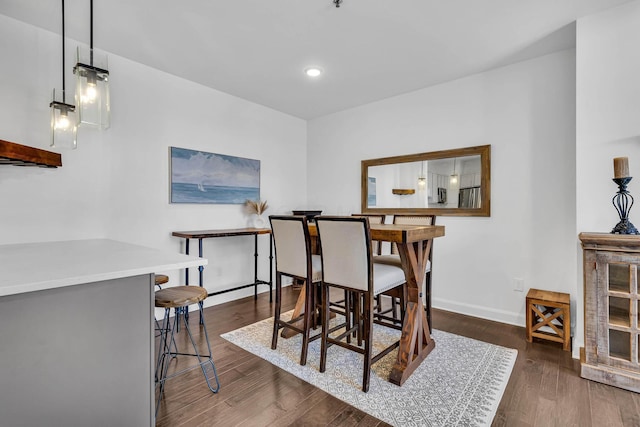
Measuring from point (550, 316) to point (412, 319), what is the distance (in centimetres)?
130

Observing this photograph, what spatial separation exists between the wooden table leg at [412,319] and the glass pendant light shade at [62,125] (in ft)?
7.51

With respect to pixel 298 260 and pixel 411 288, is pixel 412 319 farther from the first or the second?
pixel 298 260

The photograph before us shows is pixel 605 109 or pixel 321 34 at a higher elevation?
pixel 321 34

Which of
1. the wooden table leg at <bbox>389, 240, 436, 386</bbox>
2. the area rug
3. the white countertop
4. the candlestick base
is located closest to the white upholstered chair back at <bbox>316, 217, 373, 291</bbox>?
the wooden table leg at <bbox>389, 240, 436, 386</bbox>

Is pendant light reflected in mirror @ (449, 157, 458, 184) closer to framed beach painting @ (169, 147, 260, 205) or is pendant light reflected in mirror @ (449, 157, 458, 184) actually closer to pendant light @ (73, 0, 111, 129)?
framed beach painting @ (169, 147, 260, 205)

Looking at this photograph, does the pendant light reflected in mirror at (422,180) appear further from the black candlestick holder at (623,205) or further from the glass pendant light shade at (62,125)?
the glass pendant light shade at (62,125)

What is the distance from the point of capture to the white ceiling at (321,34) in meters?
2.19

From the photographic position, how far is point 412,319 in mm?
2168

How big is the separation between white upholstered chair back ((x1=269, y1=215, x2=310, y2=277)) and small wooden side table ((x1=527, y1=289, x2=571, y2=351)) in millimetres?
1991

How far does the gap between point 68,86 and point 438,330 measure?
3914 millimetres

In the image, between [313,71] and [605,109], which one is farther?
[313,71]

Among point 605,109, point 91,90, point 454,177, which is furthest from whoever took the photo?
point 454,177

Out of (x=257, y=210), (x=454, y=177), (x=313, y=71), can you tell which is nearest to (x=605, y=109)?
(x=454, y=177)

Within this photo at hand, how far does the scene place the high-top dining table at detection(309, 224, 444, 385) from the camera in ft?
6.53
